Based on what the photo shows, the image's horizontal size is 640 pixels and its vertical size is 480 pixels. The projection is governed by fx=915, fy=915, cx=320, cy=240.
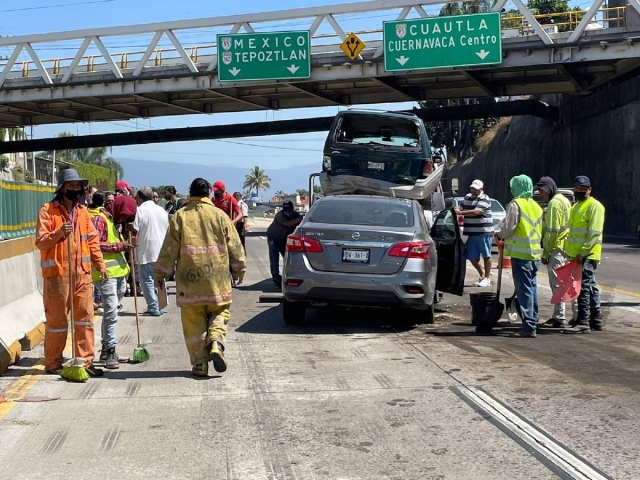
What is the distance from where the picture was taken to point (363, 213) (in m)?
11.4

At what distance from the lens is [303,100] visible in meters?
41.8

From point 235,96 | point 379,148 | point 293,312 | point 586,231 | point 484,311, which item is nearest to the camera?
point 484,311

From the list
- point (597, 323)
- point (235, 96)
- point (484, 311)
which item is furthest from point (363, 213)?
point (235, 96)

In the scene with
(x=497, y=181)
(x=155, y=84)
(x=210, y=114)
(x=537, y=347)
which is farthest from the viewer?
(x=497, y=181)

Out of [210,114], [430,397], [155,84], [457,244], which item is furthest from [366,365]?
[210,114]

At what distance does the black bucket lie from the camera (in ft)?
35.0

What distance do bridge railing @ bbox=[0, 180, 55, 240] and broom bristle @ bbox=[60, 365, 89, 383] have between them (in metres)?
3.81

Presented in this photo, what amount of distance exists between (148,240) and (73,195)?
491 cm

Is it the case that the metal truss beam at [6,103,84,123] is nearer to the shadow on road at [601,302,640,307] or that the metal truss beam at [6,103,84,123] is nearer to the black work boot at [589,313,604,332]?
the shadow on road at [601,302,640,307]

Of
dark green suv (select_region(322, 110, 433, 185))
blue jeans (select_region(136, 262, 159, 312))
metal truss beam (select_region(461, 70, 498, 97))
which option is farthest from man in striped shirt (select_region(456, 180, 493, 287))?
metal truss beam (select_region(461, 70, 498, 97))

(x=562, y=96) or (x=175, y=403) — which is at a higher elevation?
(x=562, y=96)

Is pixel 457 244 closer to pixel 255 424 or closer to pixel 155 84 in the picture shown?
pixel 255 424

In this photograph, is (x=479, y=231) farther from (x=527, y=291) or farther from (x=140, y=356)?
(x=140, y=356)

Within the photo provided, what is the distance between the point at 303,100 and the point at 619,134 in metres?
14.1
